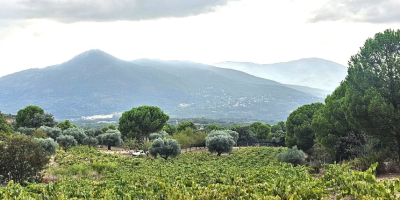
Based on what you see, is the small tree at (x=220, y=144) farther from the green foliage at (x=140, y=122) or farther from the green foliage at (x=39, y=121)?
the green foliage at (x=39, y=121)

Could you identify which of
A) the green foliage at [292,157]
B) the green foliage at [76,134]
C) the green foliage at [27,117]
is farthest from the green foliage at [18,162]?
the green foliage at [27,117]

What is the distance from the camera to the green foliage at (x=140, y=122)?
180 ft

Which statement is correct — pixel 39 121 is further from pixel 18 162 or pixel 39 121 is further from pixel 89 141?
pixel 18 162

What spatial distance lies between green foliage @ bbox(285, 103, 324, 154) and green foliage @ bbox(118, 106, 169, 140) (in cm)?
2428

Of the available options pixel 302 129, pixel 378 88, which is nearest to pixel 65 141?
pixel 302 129

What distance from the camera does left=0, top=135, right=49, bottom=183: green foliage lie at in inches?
771

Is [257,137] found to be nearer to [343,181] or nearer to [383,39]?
[383,39]

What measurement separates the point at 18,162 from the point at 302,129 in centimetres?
2905

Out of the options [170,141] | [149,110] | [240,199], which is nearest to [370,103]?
[240,199]

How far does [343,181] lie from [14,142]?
19.3 metres

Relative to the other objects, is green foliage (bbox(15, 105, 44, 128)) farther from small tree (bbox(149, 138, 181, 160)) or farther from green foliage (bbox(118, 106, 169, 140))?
small tree (bbox(149, 138, 181, 160))

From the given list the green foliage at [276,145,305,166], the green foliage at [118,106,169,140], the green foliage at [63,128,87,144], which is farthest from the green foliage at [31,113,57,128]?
the green foliage at [276,145,305,166]

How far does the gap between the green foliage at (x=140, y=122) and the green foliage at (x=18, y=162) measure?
1343 inches

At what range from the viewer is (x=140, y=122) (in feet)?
181
